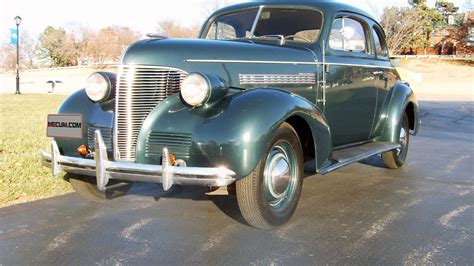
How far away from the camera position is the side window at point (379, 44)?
6.28m

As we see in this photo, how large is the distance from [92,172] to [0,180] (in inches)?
92.0

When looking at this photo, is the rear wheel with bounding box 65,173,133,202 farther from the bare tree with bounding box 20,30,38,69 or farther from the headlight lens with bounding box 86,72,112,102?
the bare tree with bounding box 20,30,38,69

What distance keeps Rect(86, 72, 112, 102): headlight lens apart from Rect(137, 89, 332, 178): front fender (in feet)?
2.02

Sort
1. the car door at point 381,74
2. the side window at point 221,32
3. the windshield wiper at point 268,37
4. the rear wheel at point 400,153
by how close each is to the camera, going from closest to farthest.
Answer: the windshield wiper at point 268,37, the side window at point 221,32, the car door at point 381,74, the rear wheel at point 400,153

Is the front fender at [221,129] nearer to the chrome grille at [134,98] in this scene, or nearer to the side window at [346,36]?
the chrome grille at [134,98]

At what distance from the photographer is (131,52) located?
13.0ft

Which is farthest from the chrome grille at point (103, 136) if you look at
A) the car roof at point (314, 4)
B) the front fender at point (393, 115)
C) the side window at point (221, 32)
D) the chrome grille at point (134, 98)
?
the front fender at point (393, 115)

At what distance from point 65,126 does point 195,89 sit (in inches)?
50.2

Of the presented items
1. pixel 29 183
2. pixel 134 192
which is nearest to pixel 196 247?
pixel 134 192

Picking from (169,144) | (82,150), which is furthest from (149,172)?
(82,150)

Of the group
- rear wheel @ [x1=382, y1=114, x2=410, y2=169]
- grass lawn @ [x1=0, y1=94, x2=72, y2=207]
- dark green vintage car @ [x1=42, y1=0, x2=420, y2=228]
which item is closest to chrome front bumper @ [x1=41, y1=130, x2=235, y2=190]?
dark green vintage car @ [x1=42, y1=0, x2=420, y2=228]

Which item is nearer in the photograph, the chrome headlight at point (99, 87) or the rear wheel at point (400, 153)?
the chrome headlight at point (99, 87)

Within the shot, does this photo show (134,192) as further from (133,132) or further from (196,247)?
(196,247)

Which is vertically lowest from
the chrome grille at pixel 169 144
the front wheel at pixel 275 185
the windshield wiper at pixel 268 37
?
the front wheel at pixel 275 185
